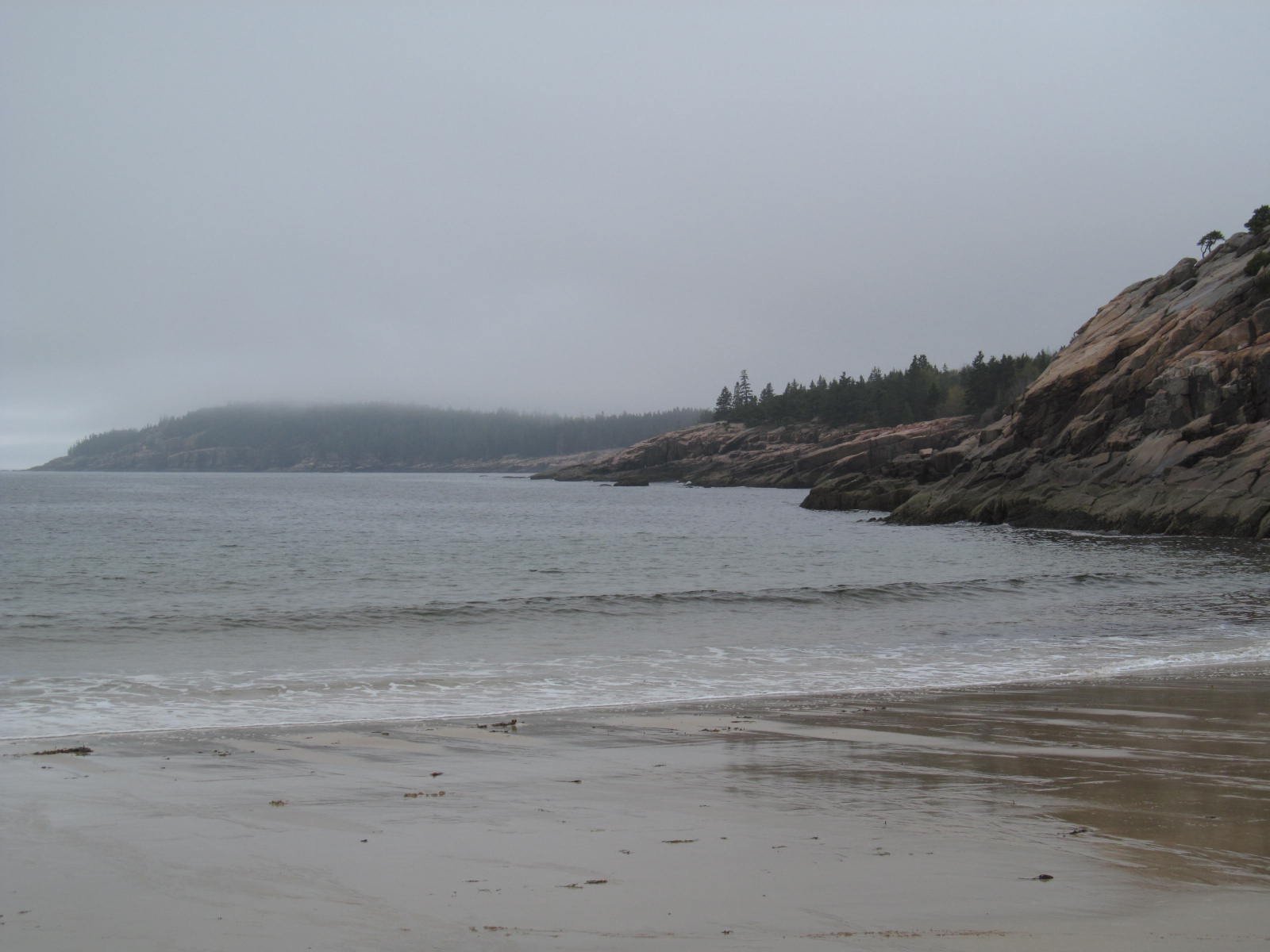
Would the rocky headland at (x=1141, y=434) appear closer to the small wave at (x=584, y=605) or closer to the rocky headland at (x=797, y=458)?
the rocky headland at (x=797, y=458)

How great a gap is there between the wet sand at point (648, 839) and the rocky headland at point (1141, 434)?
119ft

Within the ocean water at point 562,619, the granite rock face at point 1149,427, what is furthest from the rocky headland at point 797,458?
the ocean water at point 562,619

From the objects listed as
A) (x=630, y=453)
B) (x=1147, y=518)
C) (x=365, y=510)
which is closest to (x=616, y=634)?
(x=1147, y=518)

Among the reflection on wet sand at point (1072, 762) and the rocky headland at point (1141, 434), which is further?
the rocky headland at point (1141, 434)

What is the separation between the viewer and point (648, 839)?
5848 mm

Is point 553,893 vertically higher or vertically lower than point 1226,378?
lower

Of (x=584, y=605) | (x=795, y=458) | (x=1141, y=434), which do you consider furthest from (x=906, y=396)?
(x=584, y=605)

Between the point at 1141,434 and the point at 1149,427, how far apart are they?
527mm

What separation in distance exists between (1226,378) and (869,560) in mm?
22830

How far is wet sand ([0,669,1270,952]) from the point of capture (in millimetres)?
4293

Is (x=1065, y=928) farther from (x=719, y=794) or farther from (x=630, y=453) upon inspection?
(x=630, y=453)

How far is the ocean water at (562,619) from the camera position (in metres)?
13.0

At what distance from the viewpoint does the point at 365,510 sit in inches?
3061

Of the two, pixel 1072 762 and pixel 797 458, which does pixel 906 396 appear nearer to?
pixel 797 458
